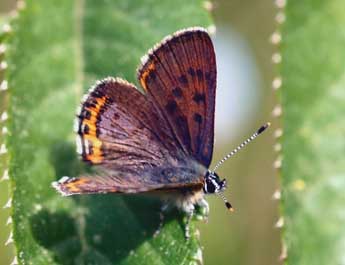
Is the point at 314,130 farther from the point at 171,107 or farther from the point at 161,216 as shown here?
the point at 161,216

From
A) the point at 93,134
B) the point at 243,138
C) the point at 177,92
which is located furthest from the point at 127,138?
the point at 243,138

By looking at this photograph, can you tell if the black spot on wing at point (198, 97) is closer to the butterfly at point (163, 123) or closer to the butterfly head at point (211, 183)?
the butterfly at point (163, 123)

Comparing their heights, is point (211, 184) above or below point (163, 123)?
below

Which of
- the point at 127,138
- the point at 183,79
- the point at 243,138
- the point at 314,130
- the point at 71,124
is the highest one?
the point at 243,138

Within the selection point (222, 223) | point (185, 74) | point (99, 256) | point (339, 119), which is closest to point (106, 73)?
point (185, 74)

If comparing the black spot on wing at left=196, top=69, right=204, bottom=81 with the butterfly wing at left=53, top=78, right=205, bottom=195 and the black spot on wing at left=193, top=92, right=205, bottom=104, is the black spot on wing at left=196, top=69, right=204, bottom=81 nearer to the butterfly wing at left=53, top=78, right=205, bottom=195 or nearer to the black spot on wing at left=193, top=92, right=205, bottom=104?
the black spot on wing at left=193, top=92, right=205, bottom=104
